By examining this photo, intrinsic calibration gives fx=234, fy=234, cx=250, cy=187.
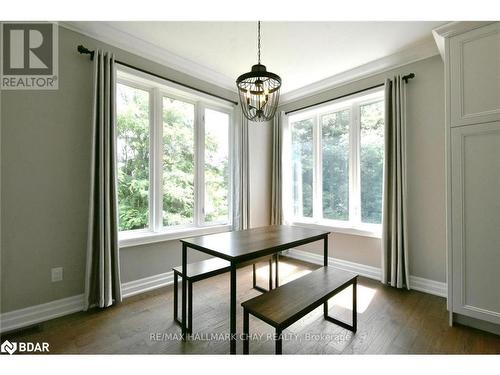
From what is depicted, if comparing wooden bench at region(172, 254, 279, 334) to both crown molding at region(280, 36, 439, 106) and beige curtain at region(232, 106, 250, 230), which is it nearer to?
beige curtain at region(232, 106, 250, 230)

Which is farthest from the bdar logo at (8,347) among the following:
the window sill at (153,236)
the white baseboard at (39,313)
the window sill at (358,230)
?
the window sill at (358,230)

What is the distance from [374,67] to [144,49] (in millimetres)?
2708

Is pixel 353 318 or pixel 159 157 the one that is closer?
pixel 353 318

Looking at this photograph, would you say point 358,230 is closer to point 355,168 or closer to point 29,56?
point 355,168

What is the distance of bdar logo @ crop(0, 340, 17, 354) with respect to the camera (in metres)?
1.64

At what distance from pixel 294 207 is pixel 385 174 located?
158 centimetres

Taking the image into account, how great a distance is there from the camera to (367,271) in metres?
3.04

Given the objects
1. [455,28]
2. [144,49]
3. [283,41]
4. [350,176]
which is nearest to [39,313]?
[144,49]

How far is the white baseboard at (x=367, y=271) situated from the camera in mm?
2525

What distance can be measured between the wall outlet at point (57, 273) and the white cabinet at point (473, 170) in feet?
11.1

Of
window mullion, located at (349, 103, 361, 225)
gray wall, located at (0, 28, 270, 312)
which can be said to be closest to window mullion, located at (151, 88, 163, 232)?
gray wall, located at (0, 28, 270, 312)

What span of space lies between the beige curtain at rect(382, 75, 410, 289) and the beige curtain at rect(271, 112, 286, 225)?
1.56m
